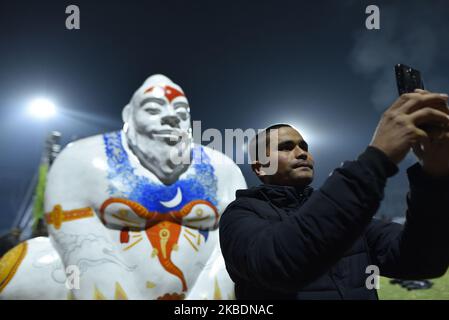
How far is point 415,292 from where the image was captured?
19.1 ft

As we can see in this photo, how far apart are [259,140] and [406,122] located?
0.74m

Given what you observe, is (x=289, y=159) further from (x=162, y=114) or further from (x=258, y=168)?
(x=162, y=114)

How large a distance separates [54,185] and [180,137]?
48.5 inches

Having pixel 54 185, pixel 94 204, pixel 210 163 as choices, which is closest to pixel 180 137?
pixel 210 163

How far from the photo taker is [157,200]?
334 cm

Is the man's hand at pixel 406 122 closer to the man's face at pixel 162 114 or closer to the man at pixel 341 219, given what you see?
the man at pixel 341 219

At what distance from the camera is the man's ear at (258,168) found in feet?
4.63

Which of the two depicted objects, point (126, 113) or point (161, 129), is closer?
point (161, 129)

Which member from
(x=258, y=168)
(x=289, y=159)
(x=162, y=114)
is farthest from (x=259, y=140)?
(x=162, y=114)

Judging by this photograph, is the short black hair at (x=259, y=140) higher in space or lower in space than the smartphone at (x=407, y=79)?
lower

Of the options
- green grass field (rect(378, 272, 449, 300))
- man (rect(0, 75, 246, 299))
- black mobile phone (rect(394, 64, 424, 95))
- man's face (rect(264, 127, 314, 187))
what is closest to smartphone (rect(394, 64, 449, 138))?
black mobile phone (rect(394, 64, 424, 95))

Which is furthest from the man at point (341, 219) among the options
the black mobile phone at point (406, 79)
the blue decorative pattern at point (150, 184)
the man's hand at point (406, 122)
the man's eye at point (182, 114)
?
the man's eye at point (182, 114)

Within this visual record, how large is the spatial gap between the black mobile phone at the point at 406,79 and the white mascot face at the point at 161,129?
8.74 feet

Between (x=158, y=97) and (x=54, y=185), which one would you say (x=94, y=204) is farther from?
(x=158, y=97)
